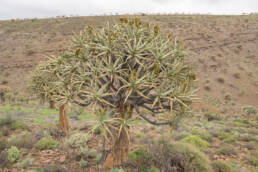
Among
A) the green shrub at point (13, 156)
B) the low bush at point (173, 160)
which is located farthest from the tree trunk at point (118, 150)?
the green shrub at point (13, 156)

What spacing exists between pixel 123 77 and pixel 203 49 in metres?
28.1

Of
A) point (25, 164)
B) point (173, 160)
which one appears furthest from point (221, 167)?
point (25, 164)

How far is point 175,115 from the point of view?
4.88m

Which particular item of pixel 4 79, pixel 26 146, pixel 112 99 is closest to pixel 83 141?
pixel 26 146

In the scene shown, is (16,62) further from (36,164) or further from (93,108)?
(93,108)

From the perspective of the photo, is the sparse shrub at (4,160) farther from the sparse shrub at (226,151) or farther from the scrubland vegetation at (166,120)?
the sparse shrub at (226,151)

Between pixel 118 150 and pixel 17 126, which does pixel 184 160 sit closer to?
pixel 118 150

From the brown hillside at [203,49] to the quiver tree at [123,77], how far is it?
47.1 feet

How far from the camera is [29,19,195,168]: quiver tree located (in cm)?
395

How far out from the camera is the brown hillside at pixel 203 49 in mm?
22297

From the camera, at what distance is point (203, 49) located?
28672mm

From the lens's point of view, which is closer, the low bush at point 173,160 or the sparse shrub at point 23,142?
the low bush at point 173,160

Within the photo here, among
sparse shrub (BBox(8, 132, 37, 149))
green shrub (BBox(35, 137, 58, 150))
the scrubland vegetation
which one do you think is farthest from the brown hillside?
green shrub (BBox(35, 137, 58, 150))

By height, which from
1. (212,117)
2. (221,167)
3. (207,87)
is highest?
(207,87)
